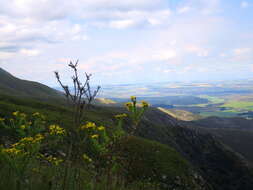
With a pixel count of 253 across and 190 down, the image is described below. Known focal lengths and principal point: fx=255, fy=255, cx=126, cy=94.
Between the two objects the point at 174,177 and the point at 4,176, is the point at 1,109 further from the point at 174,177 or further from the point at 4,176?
the point at 4,176

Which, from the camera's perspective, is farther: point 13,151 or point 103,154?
point 103,154

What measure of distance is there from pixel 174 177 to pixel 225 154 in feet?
128

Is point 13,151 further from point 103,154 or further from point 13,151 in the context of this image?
point 103,154

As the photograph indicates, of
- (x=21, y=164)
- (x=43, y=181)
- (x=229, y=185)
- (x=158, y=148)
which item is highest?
(x=21, y=164)

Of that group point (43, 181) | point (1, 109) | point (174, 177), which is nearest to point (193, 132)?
point (174, 177)

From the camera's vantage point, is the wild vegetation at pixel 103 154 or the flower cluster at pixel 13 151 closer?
the flower cluster at pixel 13 151

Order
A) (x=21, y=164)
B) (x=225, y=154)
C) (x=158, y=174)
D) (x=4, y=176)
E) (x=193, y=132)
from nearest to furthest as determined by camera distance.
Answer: (x=21, y=164) → (x=4, y=176) → (x=158, y=174) → (x=225, y=154) → (x=193, y=132)

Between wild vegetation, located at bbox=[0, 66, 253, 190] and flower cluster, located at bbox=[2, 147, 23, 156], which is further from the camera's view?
wild vegetation, located at bbox=[0, 66, 253, 190]

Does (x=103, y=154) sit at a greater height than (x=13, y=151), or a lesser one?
lesser

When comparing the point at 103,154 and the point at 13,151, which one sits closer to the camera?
the point at 13,151

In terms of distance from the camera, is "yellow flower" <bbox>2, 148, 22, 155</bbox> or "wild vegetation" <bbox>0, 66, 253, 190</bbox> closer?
"yellow flower" <bbox>2, 148, 22, 155</bbox>

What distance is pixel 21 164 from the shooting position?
18.0ft

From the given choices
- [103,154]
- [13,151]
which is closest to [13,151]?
[13,151]

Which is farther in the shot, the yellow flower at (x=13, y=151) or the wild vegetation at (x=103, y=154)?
the wild vegetation at (x=103, y=154)
